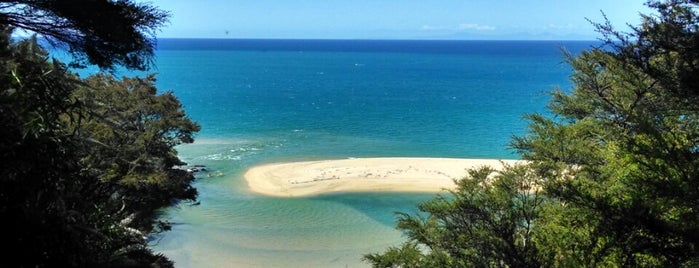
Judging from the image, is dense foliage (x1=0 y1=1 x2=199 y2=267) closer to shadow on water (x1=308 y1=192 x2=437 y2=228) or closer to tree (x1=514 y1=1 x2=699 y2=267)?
tree (x1=514 y1=1 x2=699 y2=267)

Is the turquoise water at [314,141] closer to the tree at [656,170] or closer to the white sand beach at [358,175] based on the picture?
→ the white sand beach at [358,175]

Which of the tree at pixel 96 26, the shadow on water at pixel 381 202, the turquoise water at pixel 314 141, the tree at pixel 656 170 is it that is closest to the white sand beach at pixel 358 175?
the shadow on water at pixel 381 202

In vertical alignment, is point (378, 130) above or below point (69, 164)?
below

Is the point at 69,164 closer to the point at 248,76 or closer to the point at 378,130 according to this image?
the point at 378,130

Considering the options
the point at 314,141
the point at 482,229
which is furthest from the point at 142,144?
the point at 314,141

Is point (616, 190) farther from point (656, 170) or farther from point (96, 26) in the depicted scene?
point (96, 26)

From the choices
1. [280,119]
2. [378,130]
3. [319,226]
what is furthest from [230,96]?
[319,226]
